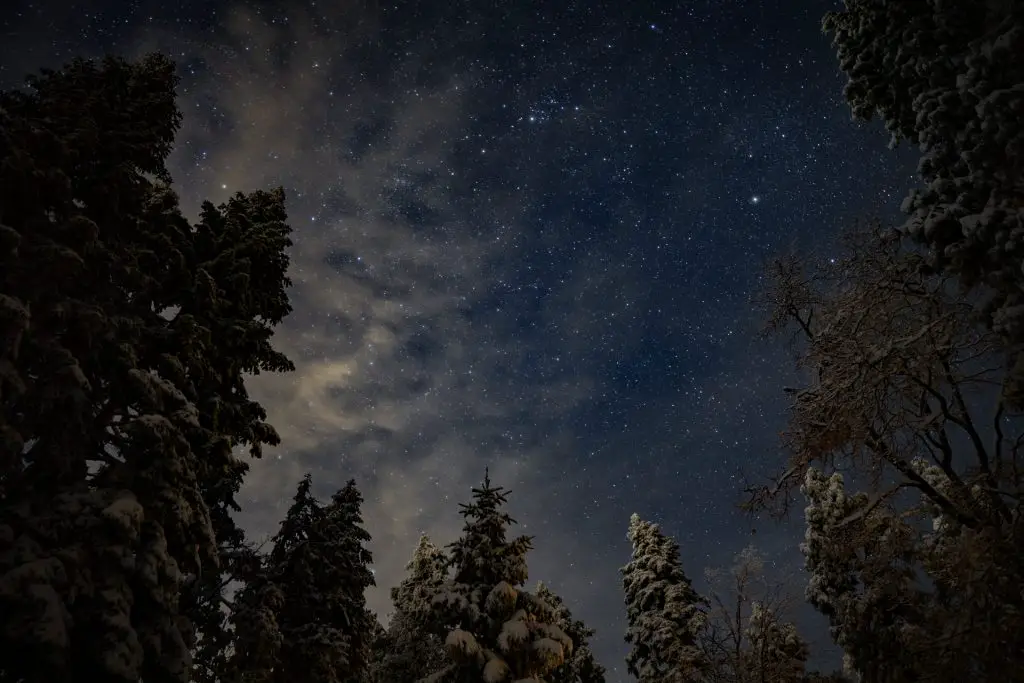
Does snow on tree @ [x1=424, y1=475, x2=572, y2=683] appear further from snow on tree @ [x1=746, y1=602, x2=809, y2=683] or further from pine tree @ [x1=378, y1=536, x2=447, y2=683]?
snow on tree @ [x1=746, y1=602, x2=809, y2=683]

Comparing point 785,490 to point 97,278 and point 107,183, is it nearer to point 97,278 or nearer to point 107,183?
point 97,278

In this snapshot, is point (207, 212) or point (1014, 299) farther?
point (207, 212)

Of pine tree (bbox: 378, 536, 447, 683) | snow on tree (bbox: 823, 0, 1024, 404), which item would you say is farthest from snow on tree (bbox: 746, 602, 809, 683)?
snow on tree (bbox: 823, 0, 1024, 404)

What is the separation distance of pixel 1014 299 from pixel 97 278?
13302mm

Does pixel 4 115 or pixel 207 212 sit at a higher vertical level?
pixel 207 212

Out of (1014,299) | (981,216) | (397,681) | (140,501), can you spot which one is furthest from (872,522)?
(397,681)

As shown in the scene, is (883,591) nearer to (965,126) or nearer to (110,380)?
(965,126)

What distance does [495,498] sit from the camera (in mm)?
20688

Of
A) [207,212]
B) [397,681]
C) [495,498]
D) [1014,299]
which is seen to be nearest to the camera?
[1014,299]

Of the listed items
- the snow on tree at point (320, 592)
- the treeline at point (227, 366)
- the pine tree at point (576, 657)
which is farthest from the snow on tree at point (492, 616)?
the pine tree at point (576, 657)

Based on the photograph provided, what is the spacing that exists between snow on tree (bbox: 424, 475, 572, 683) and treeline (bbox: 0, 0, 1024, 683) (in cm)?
700

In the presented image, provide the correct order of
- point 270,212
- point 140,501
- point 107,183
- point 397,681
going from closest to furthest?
point 140,501 → point 107,183 → point 270,212 → point 397,681

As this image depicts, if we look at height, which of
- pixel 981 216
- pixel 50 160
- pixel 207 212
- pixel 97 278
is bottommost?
pixel 981 216

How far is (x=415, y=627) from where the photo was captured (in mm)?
26141
